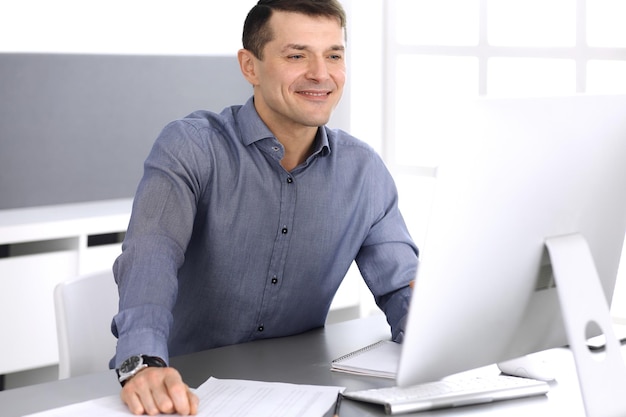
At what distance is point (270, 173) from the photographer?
2320 mm

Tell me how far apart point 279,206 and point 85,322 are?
50 centimetres

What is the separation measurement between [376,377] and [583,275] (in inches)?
17.7

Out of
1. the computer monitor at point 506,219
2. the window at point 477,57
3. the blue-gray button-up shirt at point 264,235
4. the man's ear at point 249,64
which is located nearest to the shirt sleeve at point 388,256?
the blue-gray button-up shirt at point 264,235

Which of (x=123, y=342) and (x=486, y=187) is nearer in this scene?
(x=486, y=187)

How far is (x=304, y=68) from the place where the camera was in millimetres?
2303

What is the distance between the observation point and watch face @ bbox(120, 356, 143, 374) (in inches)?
67.2

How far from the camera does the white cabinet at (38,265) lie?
353 centimetres

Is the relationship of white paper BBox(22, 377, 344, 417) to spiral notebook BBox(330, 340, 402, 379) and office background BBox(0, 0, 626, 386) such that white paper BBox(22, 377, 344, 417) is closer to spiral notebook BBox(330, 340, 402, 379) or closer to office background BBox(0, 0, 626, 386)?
spiral notebook BBox(330, 340, 402, 379)

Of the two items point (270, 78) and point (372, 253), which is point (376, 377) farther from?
point (270, 78)

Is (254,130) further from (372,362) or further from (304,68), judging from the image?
(372,362)

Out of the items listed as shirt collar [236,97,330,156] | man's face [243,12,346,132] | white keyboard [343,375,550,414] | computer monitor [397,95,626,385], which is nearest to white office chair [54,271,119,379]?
shirt collar [236,97,330,156]

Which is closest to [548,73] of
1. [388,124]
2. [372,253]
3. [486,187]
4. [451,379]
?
[388,124]

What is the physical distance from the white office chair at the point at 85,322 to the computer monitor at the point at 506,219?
3.10 ft

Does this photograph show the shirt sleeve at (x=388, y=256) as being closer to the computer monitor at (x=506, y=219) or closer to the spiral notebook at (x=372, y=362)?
the spiral notebook at (x=372, y=362)
